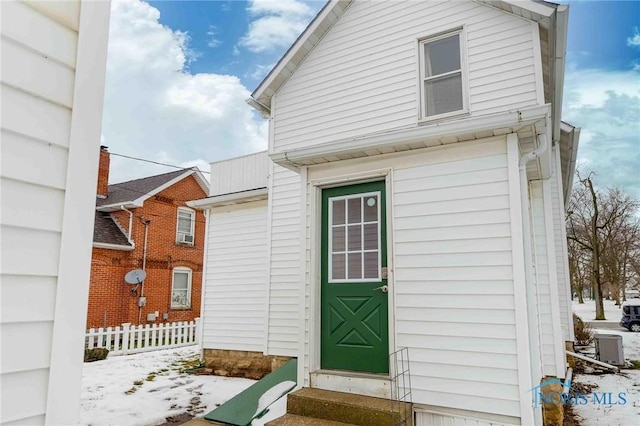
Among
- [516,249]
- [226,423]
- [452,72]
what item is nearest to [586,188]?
[452,72]

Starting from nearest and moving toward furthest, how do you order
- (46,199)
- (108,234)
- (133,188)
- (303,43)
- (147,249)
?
1. (46,199)
2. (303,43)
3. (108,234)
4. (147,249)
5. (133,188)

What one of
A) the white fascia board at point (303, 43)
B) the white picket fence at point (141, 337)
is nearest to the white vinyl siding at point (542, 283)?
the white fascia board at point (303, 43)

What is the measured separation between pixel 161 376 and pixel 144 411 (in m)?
2.27

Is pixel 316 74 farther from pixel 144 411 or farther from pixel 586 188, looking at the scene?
pixel 586 188

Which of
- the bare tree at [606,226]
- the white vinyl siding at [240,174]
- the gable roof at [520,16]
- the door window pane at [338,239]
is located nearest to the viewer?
the door window pane at [338,239]

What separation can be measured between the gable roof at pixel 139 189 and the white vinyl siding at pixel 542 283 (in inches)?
464

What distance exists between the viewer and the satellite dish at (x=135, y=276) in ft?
39.4

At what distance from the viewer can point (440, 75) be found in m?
5.99

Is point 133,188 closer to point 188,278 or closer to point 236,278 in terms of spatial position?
point 188,278

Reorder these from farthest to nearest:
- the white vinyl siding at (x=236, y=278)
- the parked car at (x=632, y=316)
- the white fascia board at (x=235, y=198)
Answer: the parked car at (x=632, y=316) → the white fascia board at (x=235, y=198) → the white vinyl siding at (x=236, y=278)

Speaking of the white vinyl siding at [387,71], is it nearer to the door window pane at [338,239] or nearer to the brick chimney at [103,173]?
the door window pane at [338,239]

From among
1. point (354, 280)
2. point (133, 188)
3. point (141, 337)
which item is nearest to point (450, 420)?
point (354, 280)

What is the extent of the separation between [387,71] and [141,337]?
903 centimetres

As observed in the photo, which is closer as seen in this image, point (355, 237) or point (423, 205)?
point (423, 205)
